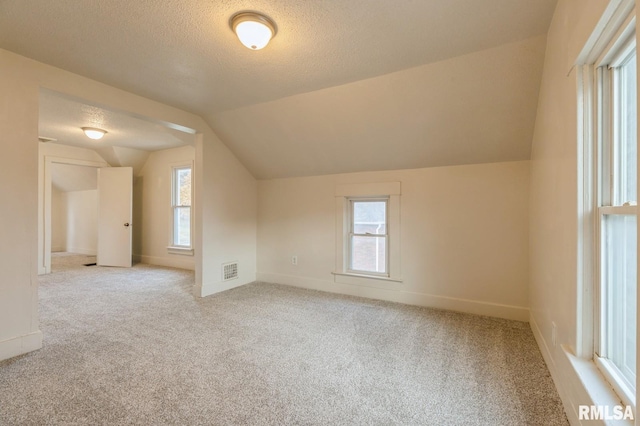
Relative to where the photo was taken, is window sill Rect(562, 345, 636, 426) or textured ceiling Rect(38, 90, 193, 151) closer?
window sill Rect(562, 345, 636, 426)

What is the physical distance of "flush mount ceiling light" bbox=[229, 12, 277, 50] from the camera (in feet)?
5.70

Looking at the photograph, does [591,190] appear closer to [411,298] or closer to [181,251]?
[411,298]

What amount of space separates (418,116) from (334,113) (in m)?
0.84

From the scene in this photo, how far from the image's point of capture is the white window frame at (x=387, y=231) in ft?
11.2

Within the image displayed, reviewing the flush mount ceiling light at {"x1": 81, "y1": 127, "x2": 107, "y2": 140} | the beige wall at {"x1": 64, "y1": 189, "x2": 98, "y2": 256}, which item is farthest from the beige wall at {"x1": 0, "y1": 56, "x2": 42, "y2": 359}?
the beige wall at {"x1": 64, "y1": 189, "x2": 98, "y2": 256}

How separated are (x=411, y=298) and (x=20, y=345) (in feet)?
11.6

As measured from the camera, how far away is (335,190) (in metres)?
3.85

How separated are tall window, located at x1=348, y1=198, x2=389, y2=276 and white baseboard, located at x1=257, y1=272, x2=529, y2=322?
0.82ft

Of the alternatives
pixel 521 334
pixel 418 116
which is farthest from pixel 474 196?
pixel 521 334

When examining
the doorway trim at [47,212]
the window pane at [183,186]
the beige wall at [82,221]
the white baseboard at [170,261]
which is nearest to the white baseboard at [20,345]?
the white baseboard at [170,261]

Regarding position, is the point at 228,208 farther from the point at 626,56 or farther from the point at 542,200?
the point at 626,56

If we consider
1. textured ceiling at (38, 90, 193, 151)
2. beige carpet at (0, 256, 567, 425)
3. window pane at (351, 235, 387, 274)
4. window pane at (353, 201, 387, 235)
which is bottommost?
beige carpet at (0, 256, 567, 425)

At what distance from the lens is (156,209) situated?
18.8 feet

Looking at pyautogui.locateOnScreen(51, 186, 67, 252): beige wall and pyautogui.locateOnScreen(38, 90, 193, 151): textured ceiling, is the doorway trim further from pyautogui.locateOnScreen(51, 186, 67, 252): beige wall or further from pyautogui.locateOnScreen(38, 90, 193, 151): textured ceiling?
pyautogui.locateOnScreen(51, 186, 67, 252): beige wall
